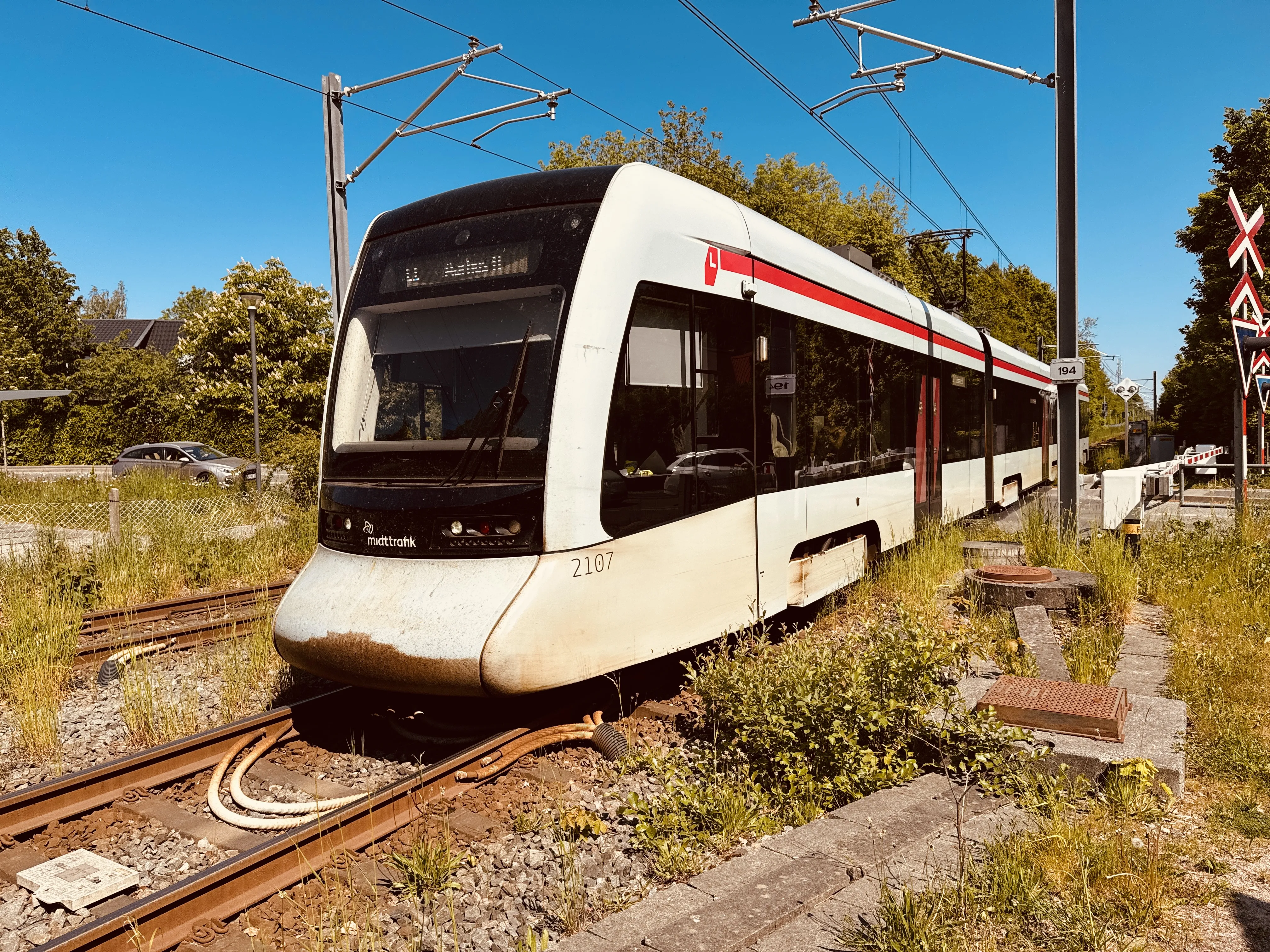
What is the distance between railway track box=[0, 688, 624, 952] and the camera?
10.2ft

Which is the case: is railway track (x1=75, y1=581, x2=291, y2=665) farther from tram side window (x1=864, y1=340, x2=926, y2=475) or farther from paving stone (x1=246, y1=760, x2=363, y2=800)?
tram side window (x1=864, y1=340, x2=926, y2=475)

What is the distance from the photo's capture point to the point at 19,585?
341 inches

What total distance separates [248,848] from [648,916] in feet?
6.48

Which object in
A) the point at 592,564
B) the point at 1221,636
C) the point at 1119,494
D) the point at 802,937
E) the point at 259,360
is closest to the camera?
the point at 802,937

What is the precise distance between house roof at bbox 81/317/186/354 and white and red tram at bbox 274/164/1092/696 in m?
66.4

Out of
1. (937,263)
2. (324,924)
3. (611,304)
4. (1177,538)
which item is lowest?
(324,924)

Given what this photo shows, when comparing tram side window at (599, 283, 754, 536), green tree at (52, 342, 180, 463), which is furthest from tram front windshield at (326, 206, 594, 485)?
green tree at (52, 342, 180, 463)

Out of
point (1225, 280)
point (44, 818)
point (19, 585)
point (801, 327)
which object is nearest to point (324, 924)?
point (44, 818)

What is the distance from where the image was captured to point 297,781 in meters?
4.61

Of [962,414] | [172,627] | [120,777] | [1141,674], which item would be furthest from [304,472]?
[1141,674]

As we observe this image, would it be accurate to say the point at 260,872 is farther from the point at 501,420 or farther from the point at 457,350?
the point at 457,350

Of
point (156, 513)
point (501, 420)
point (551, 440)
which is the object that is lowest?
point (156, 513)

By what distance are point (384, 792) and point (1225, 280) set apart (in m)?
30.1

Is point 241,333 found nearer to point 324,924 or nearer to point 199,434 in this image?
point 199,434
